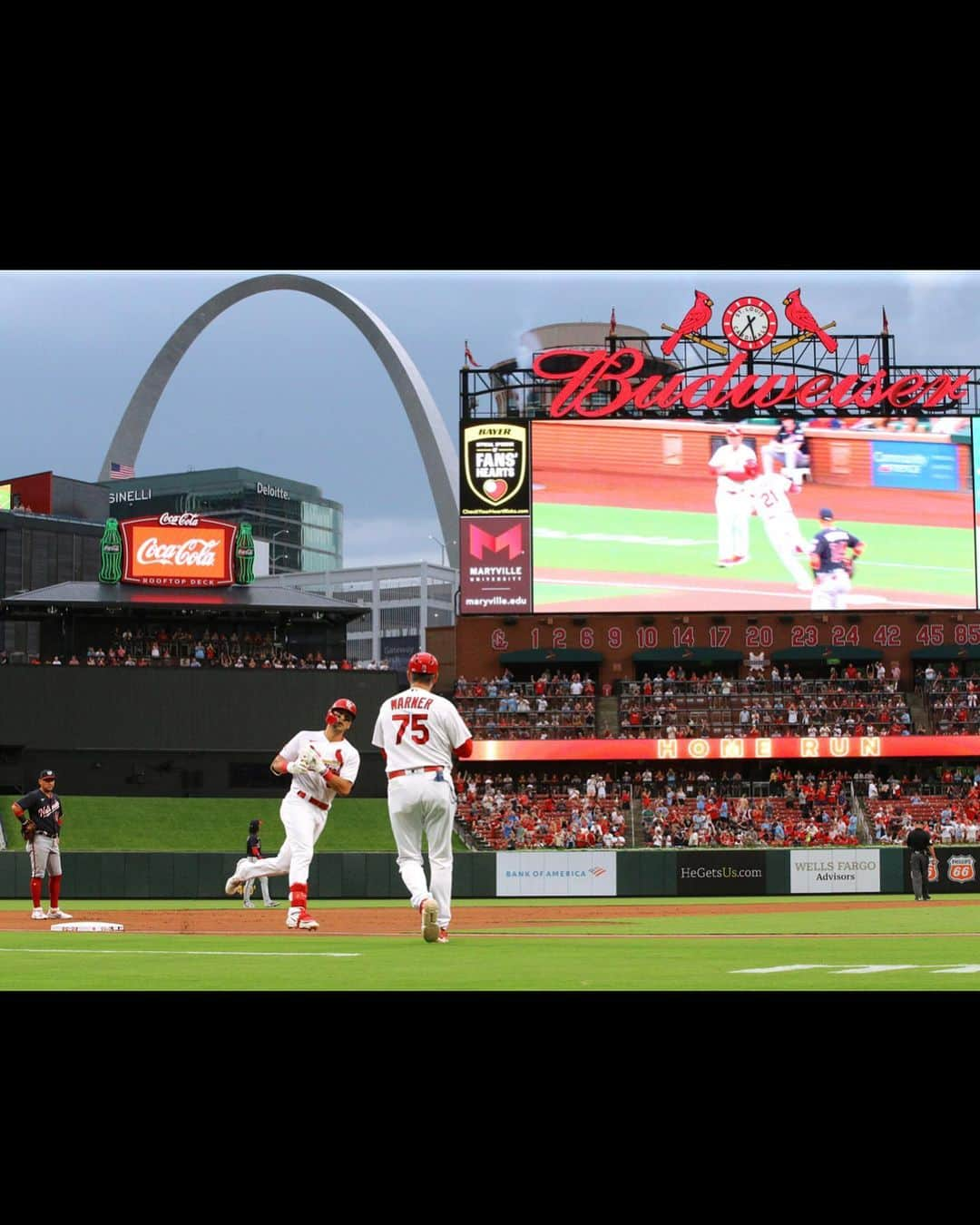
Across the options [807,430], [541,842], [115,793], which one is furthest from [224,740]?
[807,430]

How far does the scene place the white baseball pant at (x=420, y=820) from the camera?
11914 millimetres

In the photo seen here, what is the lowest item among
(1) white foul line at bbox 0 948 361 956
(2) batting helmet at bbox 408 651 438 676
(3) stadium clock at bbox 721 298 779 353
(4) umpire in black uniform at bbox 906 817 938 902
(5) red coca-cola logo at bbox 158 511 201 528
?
(4) umpire in black uniform at bbox 906 817 938 902

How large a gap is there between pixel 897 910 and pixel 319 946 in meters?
13.5

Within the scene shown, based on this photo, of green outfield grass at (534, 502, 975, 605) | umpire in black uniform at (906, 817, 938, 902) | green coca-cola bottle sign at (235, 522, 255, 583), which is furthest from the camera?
green outfield grass at (534, 502, 975, 605)

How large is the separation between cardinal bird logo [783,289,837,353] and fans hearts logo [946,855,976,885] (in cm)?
2865

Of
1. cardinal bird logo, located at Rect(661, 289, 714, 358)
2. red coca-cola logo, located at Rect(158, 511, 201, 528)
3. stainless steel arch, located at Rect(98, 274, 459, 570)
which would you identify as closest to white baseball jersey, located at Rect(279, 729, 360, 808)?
red coca-cola logo, located at Rect(158, 511, 201, 528)

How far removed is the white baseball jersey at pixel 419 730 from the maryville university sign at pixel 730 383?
45.6 metres

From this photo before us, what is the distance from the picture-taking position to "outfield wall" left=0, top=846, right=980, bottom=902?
35469 mm

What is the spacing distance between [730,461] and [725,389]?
2.84 m

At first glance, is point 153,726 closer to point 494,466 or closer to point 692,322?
point 494,466

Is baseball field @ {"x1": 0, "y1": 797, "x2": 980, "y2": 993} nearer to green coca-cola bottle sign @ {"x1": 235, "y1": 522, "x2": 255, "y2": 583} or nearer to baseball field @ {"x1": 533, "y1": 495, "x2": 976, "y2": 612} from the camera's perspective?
baseball field @ {"x1": 533, "y1": 495, "x2": 976, "y2": 612}

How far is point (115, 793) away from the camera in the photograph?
50656mm

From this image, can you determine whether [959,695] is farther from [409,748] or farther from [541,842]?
[409,748]

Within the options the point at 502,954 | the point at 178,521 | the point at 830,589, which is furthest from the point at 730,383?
the point at 502,954
